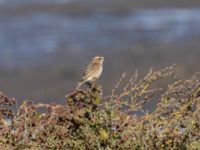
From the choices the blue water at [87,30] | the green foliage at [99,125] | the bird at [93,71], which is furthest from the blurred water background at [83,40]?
the green foliage at [99,125]

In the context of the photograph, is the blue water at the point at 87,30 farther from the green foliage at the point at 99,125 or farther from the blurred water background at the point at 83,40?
the green foliage at the point at 99,125

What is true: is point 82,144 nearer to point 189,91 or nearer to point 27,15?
point 189,91

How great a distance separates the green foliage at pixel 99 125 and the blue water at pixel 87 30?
13.3m

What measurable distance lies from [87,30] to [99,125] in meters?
16.1

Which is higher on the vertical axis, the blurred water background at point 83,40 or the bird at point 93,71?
the blurred water background at point 83,40

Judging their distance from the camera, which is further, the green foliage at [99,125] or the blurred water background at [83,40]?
the blurred water background at [83,40]

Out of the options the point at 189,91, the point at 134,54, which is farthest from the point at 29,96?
the point at 189,91

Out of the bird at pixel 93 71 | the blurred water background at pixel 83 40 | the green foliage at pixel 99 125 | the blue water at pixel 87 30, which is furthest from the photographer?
the blue water at pixel 87 30

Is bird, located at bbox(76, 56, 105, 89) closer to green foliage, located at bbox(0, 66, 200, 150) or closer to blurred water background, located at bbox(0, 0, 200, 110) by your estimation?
green foliage, located at bbox(0, 66, 200, 150)

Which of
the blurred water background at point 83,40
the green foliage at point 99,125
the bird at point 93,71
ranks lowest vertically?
the green foliage at point 99,125

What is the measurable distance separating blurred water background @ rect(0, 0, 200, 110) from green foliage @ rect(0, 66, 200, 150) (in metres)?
10.3

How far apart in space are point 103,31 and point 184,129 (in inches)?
618

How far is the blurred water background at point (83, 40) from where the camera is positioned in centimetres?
1673

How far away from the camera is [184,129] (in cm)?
479
